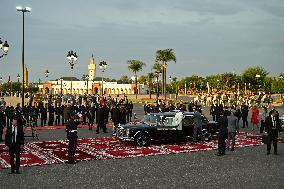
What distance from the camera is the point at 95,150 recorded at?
17594 mm

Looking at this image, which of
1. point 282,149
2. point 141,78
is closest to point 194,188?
point 282,149

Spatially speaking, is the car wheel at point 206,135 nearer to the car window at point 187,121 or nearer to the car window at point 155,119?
the car window at point 187,121

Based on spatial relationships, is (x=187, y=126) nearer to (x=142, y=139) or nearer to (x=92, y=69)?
(x=142, y=139)

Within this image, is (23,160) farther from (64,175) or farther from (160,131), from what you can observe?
(160,131)

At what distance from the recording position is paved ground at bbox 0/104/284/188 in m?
11.1

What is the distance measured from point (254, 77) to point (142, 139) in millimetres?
95865

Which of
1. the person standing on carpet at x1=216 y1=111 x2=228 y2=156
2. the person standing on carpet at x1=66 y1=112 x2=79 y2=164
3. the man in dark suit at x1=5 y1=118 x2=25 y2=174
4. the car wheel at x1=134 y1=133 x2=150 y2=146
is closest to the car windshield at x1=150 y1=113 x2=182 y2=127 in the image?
the car wheel at x1=134 y1=133 x2=150 y2=146

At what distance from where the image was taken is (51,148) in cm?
1825

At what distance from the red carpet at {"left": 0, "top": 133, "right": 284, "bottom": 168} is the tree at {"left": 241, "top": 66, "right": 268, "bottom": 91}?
9092 centimetres

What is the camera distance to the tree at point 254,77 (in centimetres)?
10900

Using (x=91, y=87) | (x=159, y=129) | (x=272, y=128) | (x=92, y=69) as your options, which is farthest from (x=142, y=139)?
(x=92, y=69)

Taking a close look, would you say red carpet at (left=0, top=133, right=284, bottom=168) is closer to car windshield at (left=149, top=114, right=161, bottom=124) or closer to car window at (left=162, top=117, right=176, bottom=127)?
car window at (left=162, top=117, right=176, bottom=127)

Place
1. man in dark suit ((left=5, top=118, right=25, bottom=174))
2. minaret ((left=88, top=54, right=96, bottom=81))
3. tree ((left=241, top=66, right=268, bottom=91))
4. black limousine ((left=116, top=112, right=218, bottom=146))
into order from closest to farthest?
man in dark suit ((left=5, top=118, right=25, bottom=174)) → black limousine ((left=116, top=112, right=218, bottom=146)) → tree ((left=241, top=66, right=268, bottom=91)) → minaret ((left=88, top=54, right=96, bottom=81))

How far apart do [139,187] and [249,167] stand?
4.67m
